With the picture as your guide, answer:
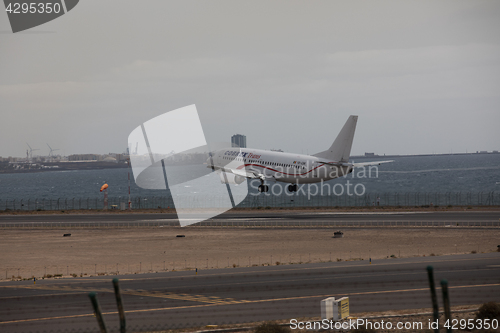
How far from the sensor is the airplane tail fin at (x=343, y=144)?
7094 centimetres

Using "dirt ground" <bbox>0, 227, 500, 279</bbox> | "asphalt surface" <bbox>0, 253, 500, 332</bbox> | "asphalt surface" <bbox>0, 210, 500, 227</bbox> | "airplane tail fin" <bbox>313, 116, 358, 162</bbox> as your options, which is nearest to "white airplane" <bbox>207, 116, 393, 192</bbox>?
"airplane tail fin" <bbox>313, 116, 358, 162</bbox>

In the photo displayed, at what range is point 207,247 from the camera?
48.7 meters

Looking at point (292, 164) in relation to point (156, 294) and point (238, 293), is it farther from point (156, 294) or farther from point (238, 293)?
point (156, 294)

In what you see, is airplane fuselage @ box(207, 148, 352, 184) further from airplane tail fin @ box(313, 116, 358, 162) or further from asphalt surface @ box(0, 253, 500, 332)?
asphalt surface @ box(0, 253, 500, 332)

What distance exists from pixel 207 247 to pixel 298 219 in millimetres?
24423

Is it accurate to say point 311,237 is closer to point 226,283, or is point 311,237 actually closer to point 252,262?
point 252,262

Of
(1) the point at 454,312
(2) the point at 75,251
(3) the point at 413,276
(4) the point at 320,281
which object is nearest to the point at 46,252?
(2) the point at 75,251

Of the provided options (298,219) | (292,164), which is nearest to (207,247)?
(298,219)

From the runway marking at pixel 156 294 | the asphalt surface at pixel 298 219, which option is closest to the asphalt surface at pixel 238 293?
the runway marking at pixel 156 294

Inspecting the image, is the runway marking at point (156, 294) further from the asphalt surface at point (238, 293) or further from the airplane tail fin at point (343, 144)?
the airplane tail fin at point (343, 144)

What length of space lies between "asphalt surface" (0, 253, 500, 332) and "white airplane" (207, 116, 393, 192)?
3454 cm

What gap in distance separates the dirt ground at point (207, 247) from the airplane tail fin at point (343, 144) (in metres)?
15.4

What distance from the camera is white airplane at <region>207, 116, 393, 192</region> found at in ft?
233

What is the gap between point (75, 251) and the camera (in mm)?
48062
